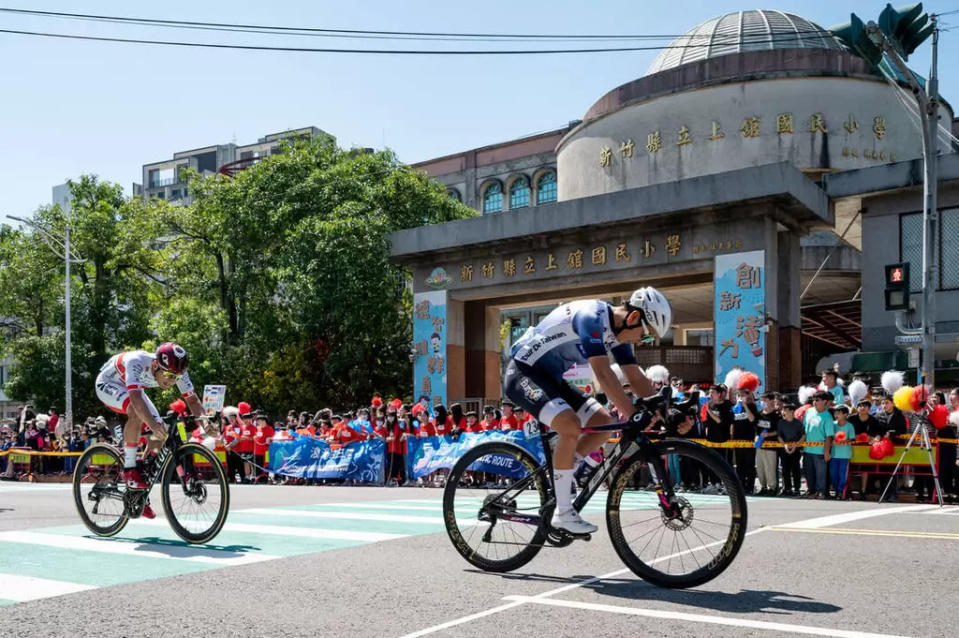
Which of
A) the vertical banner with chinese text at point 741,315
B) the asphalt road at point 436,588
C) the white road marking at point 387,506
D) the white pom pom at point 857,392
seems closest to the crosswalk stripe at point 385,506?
the white road marking at point 387,506

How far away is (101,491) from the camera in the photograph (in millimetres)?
8930

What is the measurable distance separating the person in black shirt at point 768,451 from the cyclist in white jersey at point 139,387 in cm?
1086

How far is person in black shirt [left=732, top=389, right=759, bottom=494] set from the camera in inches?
643

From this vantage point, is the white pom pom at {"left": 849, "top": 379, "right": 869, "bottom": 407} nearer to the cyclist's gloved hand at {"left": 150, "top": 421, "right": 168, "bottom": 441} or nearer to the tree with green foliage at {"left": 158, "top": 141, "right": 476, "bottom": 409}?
the cyclist's gloved hand at {"left": 150, "top": 421, "right": 168, "bottom": 441}

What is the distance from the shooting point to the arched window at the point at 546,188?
227 feet

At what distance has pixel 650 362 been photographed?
125ft

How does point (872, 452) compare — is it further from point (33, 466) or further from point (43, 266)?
point (43, 266)

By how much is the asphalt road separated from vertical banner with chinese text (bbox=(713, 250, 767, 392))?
16.0 metres

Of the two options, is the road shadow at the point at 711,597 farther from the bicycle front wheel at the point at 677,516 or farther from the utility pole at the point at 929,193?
the utility pole at the point at 929,193

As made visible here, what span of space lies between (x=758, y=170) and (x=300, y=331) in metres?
19.0

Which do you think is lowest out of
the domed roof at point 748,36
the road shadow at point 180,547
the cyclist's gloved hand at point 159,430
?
the road shadow at point 180,547

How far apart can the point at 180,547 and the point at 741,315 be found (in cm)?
2015

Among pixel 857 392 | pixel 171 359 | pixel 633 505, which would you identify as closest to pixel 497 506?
pixel 633 505

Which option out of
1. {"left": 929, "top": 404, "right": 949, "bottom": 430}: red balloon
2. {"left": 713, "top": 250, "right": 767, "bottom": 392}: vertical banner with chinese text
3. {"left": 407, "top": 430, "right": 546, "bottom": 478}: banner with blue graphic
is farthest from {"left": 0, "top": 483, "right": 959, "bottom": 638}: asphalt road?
{"left": 713, "top": 250, "right": 767, "bottom": 392}: vertical banner with chinese text
